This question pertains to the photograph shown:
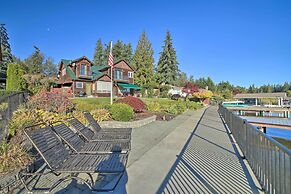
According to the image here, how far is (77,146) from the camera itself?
455cm

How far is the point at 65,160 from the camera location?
3.78m

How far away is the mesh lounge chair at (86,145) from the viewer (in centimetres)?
436

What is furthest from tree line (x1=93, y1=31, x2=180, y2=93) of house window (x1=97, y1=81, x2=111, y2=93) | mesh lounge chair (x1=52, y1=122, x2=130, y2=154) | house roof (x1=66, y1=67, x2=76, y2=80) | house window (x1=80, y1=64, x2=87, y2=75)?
mesh lounge chair (x1=52, y1=122, x2=130, y2=154)

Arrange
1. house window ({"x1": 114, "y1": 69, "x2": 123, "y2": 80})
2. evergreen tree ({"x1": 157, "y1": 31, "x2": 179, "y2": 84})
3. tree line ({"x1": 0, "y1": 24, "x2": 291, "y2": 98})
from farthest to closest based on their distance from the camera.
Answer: evergreen tree ({"x1": 157, "y1": 31, "x2": 179, "y2": 84}) → tree line ({"x1": 0, "y1": 24, "x2": 291, "y2": 98}) → house window ({"x1": 114, "y1": 69, "x2": 123, "y2": 80})

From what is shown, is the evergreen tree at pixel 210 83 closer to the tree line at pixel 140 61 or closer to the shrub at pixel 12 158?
the tree line at pixel 140 61

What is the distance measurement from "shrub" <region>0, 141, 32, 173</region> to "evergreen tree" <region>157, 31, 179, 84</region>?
45.2 metres

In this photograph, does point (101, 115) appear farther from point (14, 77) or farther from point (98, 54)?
point (98, 54)

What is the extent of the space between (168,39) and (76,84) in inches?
1188

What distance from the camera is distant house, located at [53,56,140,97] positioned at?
31.1 meters

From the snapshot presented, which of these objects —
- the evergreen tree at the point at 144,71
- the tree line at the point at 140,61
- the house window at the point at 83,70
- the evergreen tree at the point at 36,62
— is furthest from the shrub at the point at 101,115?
the evergreen tree at the point at 36,62

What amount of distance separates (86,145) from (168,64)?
1843 inches

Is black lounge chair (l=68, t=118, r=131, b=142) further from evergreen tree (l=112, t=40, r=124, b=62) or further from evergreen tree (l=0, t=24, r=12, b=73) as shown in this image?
evergreen tree (l=0, t=24, r=12, b=73)

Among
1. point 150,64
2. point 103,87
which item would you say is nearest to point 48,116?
point 103,87

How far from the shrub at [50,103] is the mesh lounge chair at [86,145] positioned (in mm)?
6576
